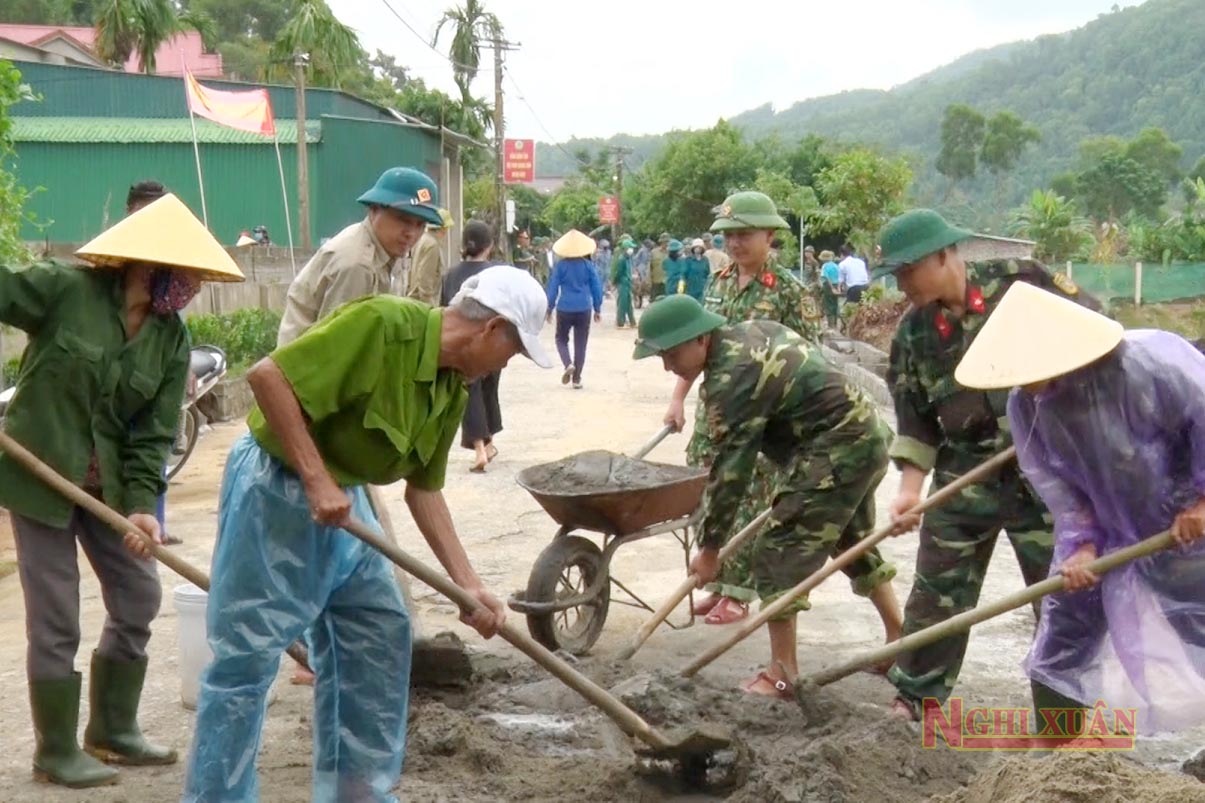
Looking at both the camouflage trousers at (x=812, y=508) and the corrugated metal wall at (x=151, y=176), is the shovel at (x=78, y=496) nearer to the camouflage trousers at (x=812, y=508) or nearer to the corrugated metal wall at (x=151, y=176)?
the camouflage trousers at (x=812, y=508)

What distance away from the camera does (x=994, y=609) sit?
14.1 feet

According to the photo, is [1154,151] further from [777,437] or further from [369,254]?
[369,254]

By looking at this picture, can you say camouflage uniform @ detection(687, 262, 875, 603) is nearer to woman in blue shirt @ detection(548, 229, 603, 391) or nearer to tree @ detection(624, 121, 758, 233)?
woman in blue shirt @ detection(548, 229, 603, 391)

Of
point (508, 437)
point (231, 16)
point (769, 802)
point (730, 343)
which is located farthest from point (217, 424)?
point (231, 16)

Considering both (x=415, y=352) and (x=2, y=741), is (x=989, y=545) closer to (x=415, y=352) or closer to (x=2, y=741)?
(x=415, y=352)

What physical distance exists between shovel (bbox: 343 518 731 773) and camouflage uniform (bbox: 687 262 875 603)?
1909mm

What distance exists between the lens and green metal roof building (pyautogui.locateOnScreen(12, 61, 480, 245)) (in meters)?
31.9

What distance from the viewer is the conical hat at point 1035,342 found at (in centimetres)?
387

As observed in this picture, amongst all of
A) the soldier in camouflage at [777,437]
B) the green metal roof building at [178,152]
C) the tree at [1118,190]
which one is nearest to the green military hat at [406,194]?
the soldier in camouflage at [777,437]

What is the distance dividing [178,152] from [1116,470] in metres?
31.2

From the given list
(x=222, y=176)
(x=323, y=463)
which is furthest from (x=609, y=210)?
(x=323, y=463)

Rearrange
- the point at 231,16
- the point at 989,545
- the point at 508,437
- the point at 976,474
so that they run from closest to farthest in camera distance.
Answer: the point at 976,474
the point at 989,545
the point at 508,437
the point at 231,16

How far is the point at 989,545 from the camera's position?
5.09m

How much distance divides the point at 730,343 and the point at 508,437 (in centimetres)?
729
